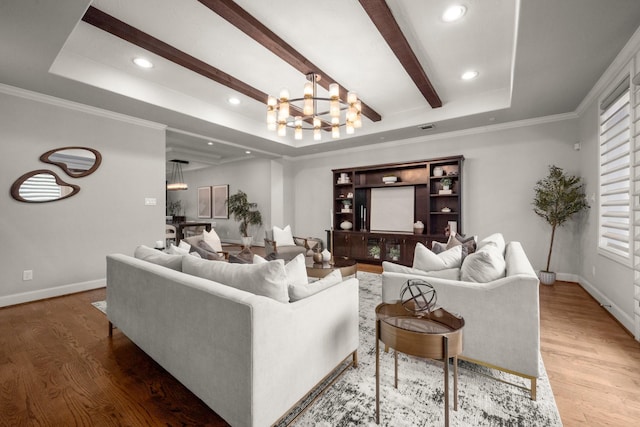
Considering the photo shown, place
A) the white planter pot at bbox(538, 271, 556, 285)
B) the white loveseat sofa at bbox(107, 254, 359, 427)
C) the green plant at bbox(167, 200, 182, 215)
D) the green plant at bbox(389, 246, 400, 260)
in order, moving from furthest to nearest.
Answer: the green plant at bbox(167, 200, 182, 215) < the green plant at bbox(389, 246, 400, 260) < the white planter pot at bbox(538, 271, 556, 285) < the white loveseat sofa at bbox(107, 254, 359, 427)

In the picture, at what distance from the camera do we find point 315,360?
63.5 inches

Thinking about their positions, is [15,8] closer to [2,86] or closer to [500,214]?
[2,86]

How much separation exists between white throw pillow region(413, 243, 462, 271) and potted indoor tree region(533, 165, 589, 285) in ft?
9.71

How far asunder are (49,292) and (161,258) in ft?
9.37

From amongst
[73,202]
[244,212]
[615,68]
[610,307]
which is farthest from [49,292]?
[615,68]

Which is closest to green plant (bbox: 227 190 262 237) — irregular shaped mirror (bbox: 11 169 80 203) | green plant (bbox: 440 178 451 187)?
irregular shaped mirror (bbox: 11 169 80 203)

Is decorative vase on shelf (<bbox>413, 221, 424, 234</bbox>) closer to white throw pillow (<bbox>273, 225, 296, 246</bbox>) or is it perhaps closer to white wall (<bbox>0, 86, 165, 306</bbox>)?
white throw pillow (<bbox>273, 225, 296, 246</bbox>)

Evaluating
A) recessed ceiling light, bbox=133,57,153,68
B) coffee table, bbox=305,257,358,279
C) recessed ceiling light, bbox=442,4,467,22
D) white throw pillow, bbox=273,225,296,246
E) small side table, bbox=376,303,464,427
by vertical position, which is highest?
recessed ceiling light, bbox=442,4,467,22

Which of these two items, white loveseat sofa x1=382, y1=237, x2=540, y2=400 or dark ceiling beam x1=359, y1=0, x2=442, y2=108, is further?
dark ceiling beam x1=359, y1=0, x2=442, y2=108

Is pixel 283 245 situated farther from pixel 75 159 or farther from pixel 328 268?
Answer: pixel 75 159

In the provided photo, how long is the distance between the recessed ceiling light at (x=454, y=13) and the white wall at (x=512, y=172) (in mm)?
2957

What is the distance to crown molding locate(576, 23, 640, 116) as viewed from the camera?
2.45 metres

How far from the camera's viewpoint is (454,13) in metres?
2.50

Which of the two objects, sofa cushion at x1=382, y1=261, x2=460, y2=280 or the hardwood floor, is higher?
sofa cushion at x1=382, y1=261, x2=460, y2=280
